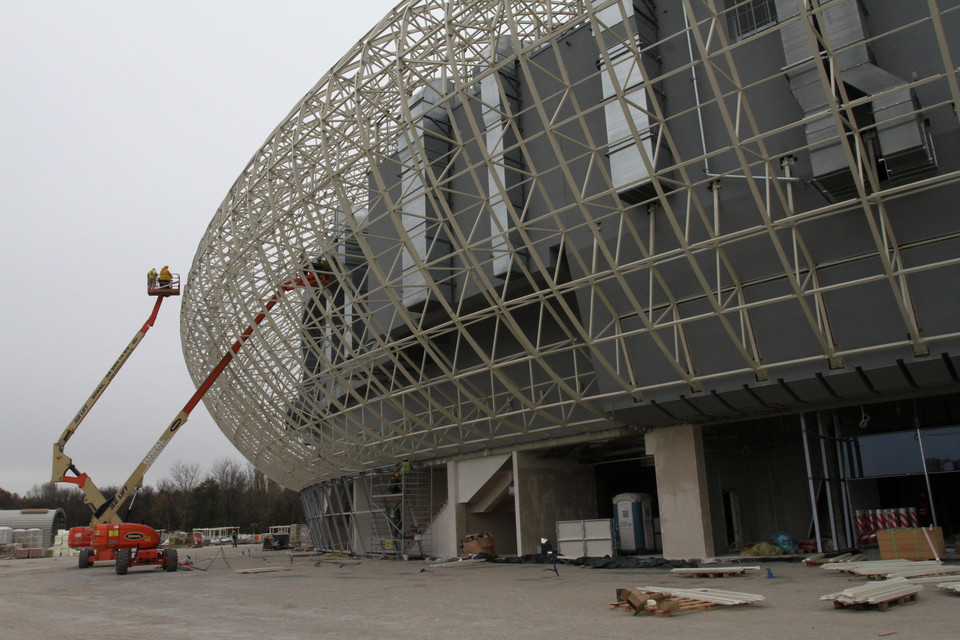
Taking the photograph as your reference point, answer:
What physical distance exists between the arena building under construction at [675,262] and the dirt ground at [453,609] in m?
4.72

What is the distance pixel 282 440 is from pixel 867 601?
30863 mm

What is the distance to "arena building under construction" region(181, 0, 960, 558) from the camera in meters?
16.2

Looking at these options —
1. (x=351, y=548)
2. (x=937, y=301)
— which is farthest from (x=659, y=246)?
(x=351, y=548)

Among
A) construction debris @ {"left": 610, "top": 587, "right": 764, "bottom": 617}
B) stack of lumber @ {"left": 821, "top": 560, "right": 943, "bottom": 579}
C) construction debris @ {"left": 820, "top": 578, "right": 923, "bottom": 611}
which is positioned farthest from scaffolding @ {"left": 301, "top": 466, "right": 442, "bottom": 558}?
construction debris @ {"left": 820, "top": 578, "right": 923, "bottom": 611}

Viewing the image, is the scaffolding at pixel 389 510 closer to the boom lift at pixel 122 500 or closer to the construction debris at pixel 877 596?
the boom lift at pixel 122 500

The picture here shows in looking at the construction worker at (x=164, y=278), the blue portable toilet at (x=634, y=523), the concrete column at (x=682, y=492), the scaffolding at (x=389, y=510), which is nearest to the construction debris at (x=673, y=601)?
the concrete column at (x=682, y=492)

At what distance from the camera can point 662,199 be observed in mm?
15953

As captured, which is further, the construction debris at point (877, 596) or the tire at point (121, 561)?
the tire at point (121, 561)

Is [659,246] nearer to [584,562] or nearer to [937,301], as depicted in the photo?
[937,301]

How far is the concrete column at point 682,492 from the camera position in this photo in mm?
19844

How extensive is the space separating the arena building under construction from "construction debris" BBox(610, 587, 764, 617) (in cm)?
794

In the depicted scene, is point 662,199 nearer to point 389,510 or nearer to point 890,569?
point 890,569

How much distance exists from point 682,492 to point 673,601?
36.8 feet

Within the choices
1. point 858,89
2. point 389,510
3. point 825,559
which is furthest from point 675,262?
point 389,510
